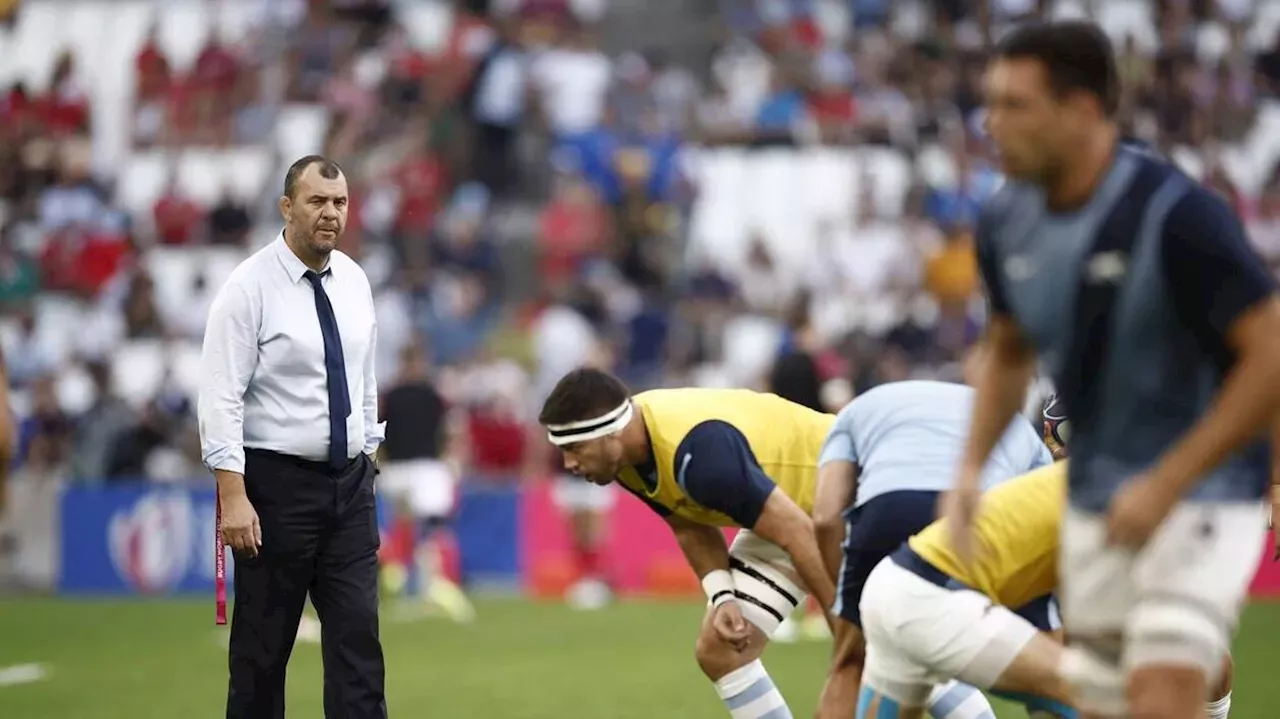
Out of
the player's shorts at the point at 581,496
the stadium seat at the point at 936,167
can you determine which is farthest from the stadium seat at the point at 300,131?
the stadium seat at the point at 936,167

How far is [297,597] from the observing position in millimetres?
8562

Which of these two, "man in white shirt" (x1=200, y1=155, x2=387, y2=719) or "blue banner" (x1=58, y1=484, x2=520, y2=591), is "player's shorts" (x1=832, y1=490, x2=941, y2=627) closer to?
"man in white shirt" (x1=200, y1=155, x2=387, y2=719)

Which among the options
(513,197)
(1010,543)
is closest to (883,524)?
(1010,543)

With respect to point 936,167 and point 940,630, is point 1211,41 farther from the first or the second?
point 940,630

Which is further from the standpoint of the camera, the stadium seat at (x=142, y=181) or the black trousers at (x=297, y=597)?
the stadium seat at (x=142, y=181)

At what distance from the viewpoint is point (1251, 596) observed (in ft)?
67.2

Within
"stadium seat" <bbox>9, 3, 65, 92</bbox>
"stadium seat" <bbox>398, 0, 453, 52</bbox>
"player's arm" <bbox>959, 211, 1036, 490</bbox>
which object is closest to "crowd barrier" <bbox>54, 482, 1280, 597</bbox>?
"stadium seat" <bbox>9, 3, 65, 92</bbox>

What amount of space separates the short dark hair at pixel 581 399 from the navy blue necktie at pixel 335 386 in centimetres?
103

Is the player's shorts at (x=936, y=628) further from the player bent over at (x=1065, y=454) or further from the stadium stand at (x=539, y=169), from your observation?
the stadium stand at (x=539, y=169)

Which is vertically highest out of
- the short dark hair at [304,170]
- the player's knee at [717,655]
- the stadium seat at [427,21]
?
the stadium seat at [427,21]

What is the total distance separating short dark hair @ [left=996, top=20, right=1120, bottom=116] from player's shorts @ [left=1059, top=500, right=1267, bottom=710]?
3.62 feet

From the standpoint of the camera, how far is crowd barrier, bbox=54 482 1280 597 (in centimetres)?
2216

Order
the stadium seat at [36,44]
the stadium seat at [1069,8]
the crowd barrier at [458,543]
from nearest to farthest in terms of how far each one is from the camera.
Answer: the crowd barrier at [458,543] → the stadium seat at [1069,8] → the stadium seat at [36,44]

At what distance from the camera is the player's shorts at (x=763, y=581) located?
8.61m
